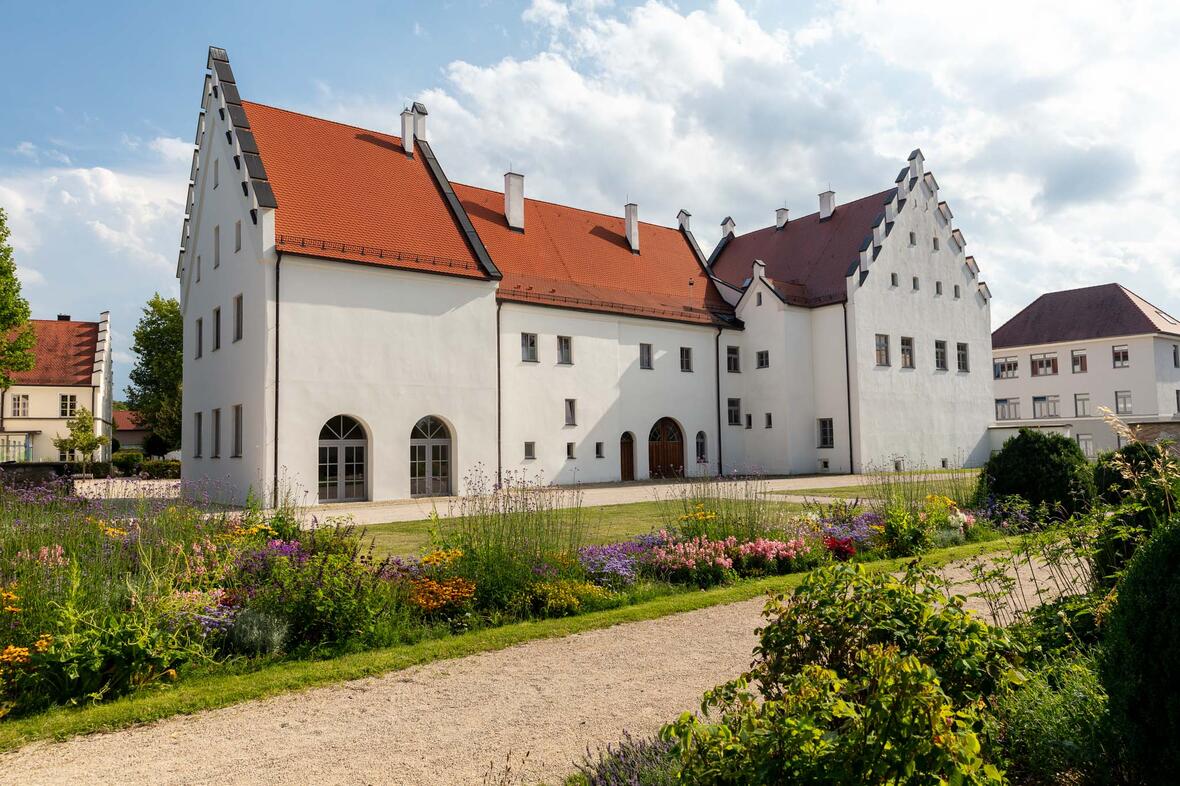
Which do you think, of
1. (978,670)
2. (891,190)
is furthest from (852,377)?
(978,670)

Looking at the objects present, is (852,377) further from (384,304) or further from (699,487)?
(699,487)

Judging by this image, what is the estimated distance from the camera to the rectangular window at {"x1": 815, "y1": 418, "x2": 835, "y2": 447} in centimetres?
3309

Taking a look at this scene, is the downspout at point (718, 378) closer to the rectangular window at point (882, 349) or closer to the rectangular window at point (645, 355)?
the rectangular window at point (645, 355)

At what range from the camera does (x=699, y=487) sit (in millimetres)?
12461

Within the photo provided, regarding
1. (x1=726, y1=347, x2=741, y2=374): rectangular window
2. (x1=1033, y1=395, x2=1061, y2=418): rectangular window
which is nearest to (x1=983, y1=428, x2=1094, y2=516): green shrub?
(x1=726, y1=347, x2=741, y2=374): rectangular window

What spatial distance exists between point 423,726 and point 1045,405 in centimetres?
5812

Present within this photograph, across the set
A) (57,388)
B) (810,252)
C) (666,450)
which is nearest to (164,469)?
(57,388)

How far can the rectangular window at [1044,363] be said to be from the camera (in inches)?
2120

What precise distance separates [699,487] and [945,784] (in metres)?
9.77

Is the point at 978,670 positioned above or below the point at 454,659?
above

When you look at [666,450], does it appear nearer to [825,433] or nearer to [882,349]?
[825,433]

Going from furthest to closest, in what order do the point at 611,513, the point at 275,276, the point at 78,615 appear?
the point at 275,276 → the point at 611,513 → the point at 78,615

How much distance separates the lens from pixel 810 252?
3656cm

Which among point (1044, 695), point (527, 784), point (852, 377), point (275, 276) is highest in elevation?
point (275, 276)
